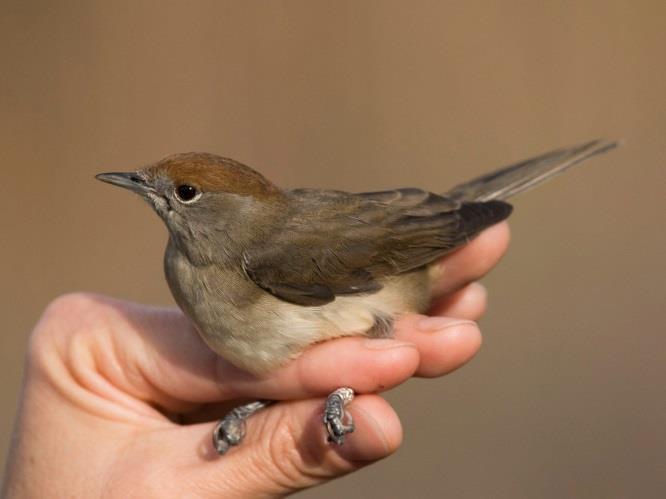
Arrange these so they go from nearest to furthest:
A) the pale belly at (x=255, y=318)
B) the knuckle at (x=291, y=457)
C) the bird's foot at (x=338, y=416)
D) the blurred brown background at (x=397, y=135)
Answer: the bird's foot at (x=338, y=416) < the knuckle at (x=291, y=457) < the pale belly at (x=255, y=318) < the blurred brown background at (x=397, y=135)

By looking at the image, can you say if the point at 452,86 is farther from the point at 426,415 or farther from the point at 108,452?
the point at 108,452

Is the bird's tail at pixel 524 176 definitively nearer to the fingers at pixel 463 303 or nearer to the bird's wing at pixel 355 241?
the bird's wing at pixel 355 241

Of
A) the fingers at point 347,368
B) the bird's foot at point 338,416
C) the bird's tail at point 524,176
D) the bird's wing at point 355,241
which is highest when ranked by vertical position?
the bird's tail at point 524,176

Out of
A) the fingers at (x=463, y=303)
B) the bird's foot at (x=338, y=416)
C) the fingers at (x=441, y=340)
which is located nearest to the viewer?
the bird's foot at (x=338, y=416)

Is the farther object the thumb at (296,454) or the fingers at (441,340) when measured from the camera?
the fingers at (441,340)

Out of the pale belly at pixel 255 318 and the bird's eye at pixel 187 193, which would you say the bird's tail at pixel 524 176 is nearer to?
the pale belly at pixel 255 318

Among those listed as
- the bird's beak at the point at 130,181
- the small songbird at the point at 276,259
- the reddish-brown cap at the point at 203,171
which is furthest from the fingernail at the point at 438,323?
the bird's beak at the point at 130,181

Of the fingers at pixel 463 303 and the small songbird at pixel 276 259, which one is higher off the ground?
the small songbird at pixel 276 259

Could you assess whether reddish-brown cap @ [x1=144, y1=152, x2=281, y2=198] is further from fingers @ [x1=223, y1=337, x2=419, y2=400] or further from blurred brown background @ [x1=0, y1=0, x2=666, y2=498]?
blurred brown background @ [x1=0, y1=0, x2=666, y2=498]

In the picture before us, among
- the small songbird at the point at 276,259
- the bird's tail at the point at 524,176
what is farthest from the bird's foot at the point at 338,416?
the bird's tail at the point at 524,176
